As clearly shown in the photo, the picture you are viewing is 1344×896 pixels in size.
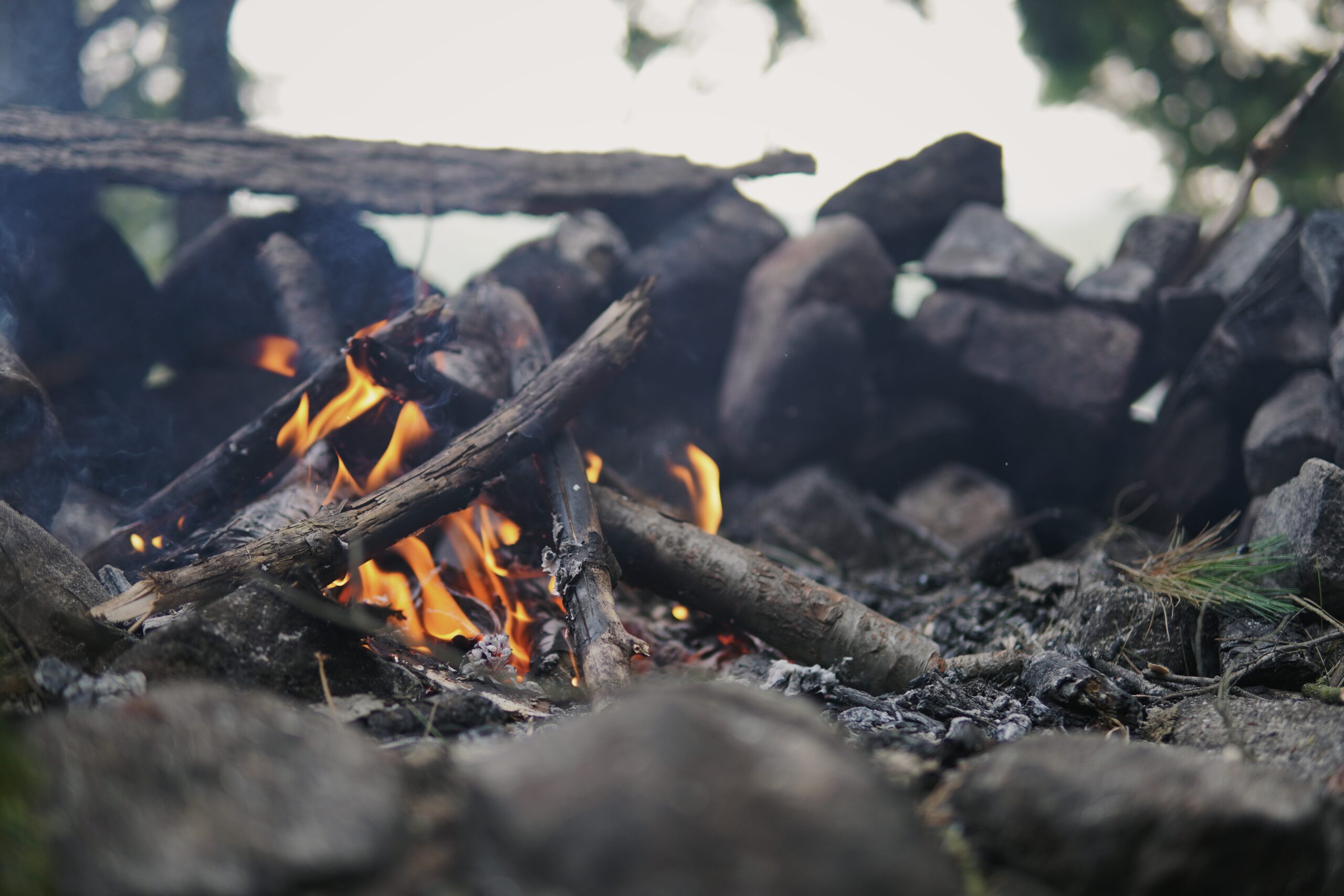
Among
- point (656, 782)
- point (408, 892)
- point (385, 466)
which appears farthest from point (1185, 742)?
point (385, 466)

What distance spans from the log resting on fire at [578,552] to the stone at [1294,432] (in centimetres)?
344

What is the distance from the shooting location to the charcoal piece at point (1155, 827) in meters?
1.12

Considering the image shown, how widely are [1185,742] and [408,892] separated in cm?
221

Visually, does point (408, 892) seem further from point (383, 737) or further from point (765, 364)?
point (765, 364)

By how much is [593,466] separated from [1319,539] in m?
2.95

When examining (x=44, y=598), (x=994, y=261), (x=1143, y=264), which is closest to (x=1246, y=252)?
(x=1143, y=264)

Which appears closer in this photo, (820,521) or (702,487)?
(702,487)

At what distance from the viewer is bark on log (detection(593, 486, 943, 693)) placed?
2918 mm

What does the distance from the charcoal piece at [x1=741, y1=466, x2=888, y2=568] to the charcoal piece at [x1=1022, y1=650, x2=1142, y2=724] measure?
7.66ft

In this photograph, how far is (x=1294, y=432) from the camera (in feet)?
12.5

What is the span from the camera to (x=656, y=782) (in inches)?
37.1

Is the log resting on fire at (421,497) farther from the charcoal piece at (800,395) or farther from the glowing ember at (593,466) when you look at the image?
the charcoal piece at (800,395)

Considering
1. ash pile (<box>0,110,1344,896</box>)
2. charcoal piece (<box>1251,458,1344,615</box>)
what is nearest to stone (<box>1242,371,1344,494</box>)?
ash pile (<box>0,110,1344,896</box>)

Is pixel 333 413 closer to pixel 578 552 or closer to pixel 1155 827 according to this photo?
pixel 578 552
